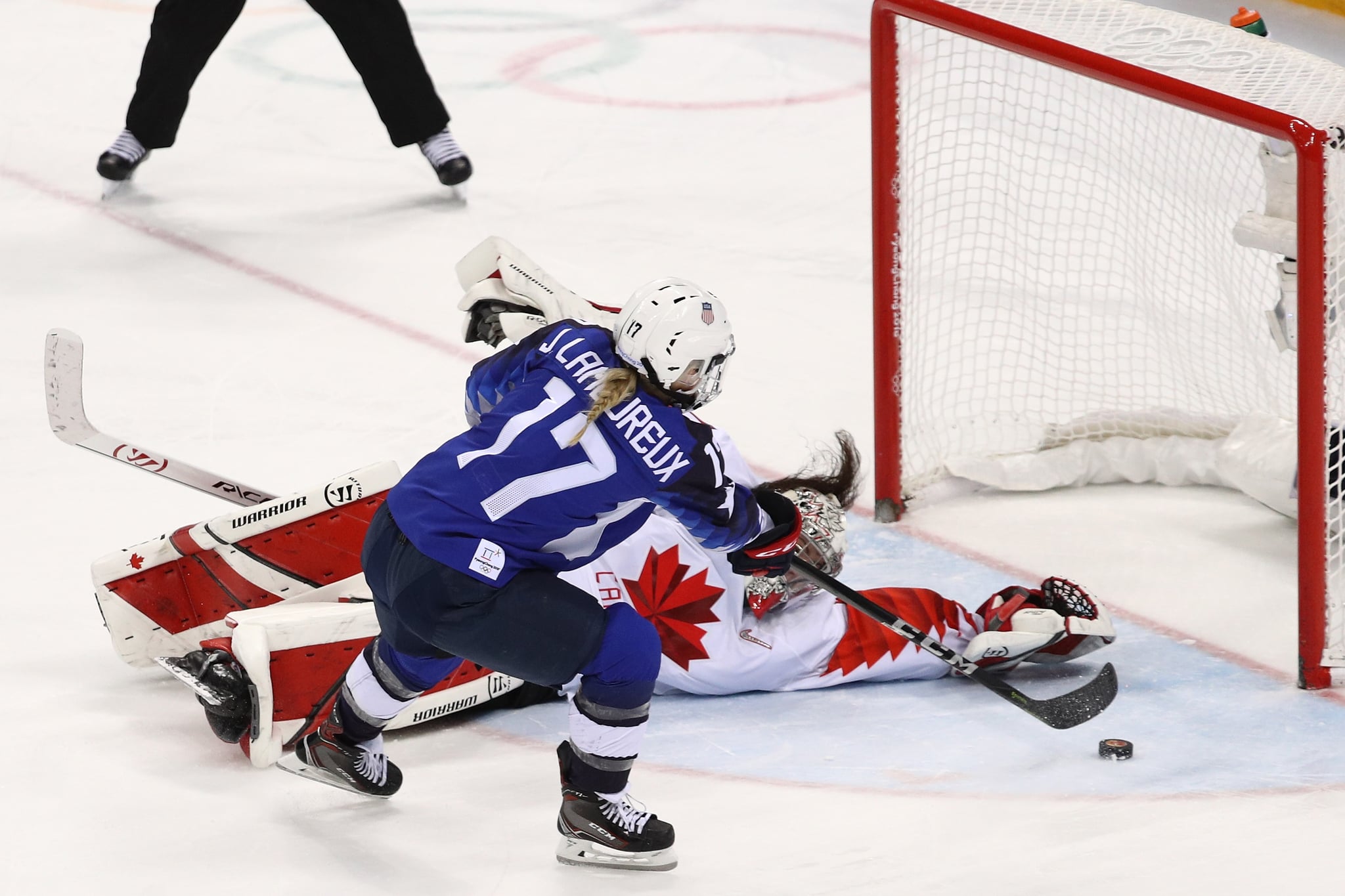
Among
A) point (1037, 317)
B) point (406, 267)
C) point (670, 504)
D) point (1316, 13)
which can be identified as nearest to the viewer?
point (670, 504)

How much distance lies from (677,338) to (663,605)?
701mm

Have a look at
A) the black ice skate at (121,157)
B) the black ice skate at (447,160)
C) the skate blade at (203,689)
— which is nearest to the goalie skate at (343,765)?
the skate blade at (203,689)

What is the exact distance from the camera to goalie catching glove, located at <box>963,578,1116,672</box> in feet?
10.0

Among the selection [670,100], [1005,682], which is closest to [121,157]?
[670,100]

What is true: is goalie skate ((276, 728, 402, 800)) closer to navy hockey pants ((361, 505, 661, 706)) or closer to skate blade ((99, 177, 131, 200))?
navy hockey pants ((361, 505, 661, 706))

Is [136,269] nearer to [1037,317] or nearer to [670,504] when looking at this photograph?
[1037,317]

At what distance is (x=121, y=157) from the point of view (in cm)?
555

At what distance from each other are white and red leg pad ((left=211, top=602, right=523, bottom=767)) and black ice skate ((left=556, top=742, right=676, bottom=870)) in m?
0.38

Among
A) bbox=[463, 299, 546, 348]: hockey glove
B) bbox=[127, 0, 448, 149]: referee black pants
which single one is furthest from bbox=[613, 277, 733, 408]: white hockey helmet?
bbox=[127, 0, 448, 149]: referee black pants

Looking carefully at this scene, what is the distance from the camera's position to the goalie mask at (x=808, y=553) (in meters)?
3.03

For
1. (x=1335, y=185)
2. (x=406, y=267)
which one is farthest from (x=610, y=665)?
(x=406, y=267)

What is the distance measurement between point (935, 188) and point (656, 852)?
2138 mm

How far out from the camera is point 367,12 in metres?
5.34

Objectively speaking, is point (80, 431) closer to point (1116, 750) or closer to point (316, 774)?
point (316, 774)
